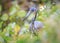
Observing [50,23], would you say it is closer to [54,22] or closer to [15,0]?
[54,22]

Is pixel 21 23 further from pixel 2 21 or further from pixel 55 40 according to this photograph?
pixel 55 40

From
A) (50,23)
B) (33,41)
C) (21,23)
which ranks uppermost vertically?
(50,23)

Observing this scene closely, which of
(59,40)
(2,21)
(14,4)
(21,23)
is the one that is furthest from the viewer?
(14,4)

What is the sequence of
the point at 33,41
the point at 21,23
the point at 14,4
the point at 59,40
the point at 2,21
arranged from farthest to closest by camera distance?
1. the point at 14,4
2. the point at 2,21
3. the point at 21,23
4. the point at 33,41
5. the point at 59,40

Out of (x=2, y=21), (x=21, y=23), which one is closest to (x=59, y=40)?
(x=21, y=23)

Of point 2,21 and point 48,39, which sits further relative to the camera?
point 2,21

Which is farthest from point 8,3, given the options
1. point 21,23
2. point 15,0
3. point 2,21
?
point 21,23

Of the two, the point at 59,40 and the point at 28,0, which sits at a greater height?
the point at 59,40
